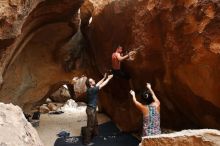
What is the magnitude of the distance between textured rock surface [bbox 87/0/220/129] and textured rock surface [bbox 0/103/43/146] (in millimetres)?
4290

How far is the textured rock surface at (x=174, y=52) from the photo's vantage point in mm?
6277

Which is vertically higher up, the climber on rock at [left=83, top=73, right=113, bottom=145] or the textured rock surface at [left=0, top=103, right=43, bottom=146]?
the textured rock surface at [left=0, top=103, right=43, bottom=146]

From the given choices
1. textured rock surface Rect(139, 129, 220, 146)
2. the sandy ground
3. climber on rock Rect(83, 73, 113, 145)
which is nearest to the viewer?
textured rock surface Rect(139, 129, 220, 146)

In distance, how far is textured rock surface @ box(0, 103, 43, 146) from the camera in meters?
2.19

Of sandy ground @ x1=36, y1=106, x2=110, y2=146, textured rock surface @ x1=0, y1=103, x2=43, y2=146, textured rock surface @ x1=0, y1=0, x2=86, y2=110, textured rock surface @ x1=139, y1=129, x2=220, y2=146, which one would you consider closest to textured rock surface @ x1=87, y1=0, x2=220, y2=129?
textured rock surface @ x1=0, y1=0, x2=86, y2=110

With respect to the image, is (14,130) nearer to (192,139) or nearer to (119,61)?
(192,139)

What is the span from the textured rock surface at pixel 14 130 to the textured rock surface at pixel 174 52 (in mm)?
4290

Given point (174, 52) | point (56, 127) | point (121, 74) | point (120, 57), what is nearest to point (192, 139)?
point (174, 52)

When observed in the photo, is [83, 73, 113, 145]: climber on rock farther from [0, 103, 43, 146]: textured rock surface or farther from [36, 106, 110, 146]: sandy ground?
[0, 103, 43, 146]: textured rock surface

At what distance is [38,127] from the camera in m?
11.5

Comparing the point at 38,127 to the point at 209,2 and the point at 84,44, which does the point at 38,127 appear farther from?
the point at 209,2

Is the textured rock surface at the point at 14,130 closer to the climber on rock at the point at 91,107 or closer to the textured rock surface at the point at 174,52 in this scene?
the textured rock surface at the point at 174,52

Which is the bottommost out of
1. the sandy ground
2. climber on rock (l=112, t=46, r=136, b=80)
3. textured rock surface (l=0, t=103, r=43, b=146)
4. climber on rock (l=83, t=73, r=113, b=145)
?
the sandy ground

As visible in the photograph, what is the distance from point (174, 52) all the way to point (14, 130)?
5112mm
